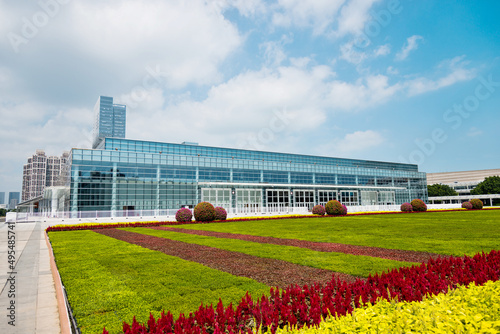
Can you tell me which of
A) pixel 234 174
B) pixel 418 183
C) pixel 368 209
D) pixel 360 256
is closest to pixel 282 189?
pixel 234 174

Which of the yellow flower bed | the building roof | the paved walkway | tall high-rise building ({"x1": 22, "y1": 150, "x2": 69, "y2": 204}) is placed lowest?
the paved walkway

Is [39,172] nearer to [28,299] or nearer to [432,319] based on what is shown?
[28,299]

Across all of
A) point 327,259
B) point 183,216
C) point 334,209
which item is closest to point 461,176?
point 334,209

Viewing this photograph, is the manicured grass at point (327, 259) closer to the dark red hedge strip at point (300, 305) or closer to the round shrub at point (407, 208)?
the dark red hedge strip at point (300, 305)

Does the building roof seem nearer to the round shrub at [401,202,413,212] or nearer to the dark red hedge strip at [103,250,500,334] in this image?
the round shrub at [401,202,413,212]

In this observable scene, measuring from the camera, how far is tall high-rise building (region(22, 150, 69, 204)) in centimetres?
15812

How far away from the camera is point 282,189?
169ft

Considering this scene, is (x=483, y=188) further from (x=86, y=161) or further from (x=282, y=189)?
(x=86, y=161)

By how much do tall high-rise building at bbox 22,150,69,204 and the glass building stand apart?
133 meters

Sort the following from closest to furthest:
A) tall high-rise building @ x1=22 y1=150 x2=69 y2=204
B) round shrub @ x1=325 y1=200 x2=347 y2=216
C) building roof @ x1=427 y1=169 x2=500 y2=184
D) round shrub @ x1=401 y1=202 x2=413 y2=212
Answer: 1. round shrub @ x1=325 y1=200 x2=347 y2=216
2. round shrub @ x1=401 y1=202 x2=413 y2=212
3. building roof @ x1=427 y1=169 x2=500 y2=184
4. tall high-rise building @ x1=22 y1=150 x2=69 y2=204

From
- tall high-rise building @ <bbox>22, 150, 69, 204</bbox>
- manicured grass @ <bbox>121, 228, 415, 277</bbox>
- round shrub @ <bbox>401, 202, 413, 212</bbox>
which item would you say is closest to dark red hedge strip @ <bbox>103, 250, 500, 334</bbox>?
manicured grass @ <bbox>121, 228, 415, 277</bbox>

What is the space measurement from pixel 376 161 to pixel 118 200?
6920 centimetres

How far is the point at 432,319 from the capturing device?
2.95 meters

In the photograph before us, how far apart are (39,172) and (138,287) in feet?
622
